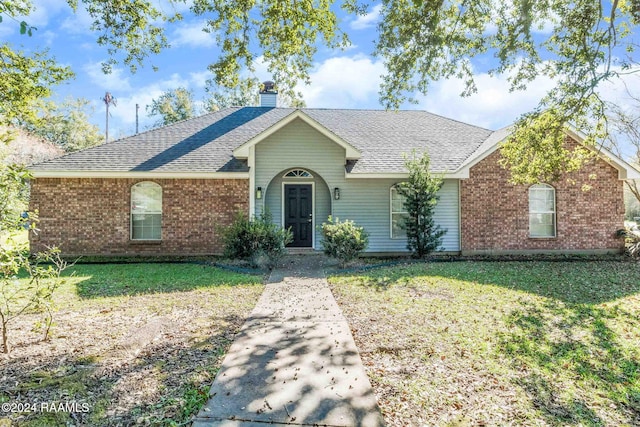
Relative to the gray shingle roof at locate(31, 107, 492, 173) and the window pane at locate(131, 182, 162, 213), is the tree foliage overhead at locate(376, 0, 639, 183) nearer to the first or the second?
the gray shingle roof at locate(31, 107, 492, 173)

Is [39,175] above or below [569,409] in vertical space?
above

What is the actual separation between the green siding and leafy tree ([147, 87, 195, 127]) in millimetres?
22695

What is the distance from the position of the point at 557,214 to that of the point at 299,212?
884 cm

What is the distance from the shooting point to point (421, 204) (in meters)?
11.3

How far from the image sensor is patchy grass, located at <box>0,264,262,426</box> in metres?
3.02

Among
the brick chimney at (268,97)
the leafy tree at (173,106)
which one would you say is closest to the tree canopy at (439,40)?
the brick chimney at (268,97)

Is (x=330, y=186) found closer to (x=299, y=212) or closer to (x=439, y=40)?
(x=299, y=212)

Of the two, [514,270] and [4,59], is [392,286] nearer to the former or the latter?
[514,270]

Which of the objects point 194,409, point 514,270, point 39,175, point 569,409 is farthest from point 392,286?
point 39,175

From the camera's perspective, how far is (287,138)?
12.4 meters

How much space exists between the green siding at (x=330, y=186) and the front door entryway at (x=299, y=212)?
216mm

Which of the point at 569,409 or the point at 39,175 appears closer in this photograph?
the point at 569,409

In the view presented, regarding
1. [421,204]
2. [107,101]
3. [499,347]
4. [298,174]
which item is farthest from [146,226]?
[107,101]

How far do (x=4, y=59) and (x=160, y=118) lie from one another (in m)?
29.2
